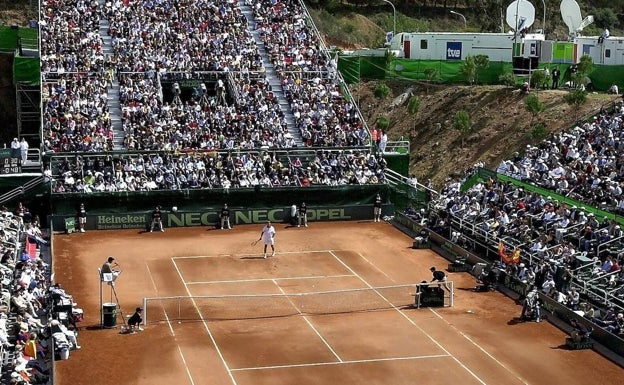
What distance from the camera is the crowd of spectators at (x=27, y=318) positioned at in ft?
90.0

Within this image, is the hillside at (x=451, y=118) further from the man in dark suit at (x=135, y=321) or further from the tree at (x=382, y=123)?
the man in dark suit at (x=135, y=321)

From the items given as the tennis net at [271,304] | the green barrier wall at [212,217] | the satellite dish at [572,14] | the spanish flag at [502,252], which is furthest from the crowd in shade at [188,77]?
the tennis net at [271,304]

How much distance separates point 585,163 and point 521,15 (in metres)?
19.3

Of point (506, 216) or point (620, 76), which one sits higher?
point (620, 76)

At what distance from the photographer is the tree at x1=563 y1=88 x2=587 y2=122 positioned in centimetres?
5674

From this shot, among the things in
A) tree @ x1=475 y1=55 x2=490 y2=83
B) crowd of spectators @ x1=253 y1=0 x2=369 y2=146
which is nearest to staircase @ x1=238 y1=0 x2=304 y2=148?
crowd of spectators @ x1=253 y1=0 x2=369 y2=146

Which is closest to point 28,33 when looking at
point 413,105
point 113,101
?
point 113,101

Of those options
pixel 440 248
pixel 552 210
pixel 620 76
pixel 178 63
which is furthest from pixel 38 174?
pixel 620 76

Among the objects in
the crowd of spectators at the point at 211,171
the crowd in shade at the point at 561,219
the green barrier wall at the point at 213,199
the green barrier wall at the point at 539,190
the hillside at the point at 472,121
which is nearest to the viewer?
the crowd in shade at the point at 561,219

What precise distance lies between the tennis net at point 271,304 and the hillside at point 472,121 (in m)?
23.6

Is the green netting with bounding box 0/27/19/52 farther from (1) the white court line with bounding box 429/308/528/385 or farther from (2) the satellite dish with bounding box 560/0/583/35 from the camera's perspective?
(1) the white court line with bounding box 429/308/528/385

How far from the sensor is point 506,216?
4409 centimetres

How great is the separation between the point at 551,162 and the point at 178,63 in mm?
24305

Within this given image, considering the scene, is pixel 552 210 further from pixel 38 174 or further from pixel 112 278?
pixel 38 174
